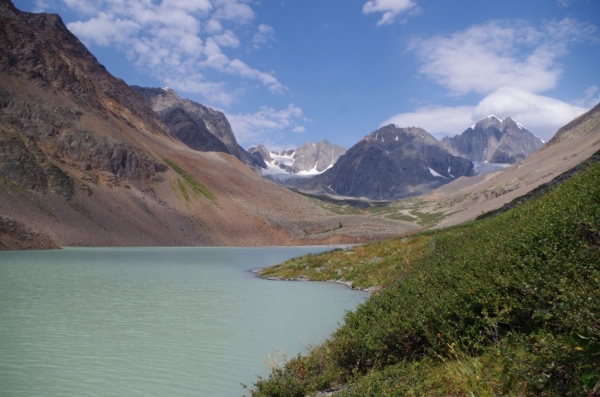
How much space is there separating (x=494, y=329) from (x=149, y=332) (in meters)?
13.0

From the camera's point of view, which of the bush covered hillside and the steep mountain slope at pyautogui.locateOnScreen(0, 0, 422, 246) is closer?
the bush covered hillside

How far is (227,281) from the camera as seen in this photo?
112 ft

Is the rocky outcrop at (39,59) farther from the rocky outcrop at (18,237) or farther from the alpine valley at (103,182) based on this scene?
the rocky outcrop at (18,237)

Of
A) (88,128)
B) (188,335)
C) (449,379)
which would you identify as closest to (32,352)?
(188,335)

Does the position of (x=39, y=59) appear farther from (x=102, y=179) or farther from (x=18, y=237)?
(x=18, y=237)

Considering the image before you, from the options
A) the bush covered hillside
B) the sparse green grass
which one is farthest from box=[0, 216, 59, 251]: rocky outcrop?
the bush covered hillside

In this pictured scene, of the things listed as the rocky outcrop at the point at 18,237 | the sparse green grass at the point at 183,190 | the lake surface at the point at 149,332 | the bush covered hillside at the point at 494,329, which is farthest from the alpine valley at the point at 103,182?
the bush covered hillside at the point at 494,329

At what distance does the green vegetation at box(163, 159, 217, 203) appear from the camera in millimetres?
130812

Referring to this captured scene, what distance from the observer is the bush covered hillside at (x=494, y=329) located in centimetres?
556

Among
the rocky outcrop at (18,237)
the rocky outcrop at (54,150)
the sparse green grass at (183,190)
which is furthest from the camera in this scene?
the sparse green grass at (183,190)

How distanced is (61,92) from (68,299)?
11149 cm

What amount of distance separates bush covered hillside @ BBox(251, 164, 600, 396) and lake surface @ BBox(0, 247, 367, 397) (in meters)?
3.18

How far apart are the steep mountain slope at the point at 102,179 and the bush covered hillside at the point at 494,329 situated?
7297 centimetres

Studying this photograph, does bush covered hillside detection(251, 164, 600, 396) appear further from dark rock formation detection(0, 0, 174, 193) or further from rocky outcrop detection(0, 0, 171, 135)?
rocky outcrop detection(0, 0, 171, 135)
